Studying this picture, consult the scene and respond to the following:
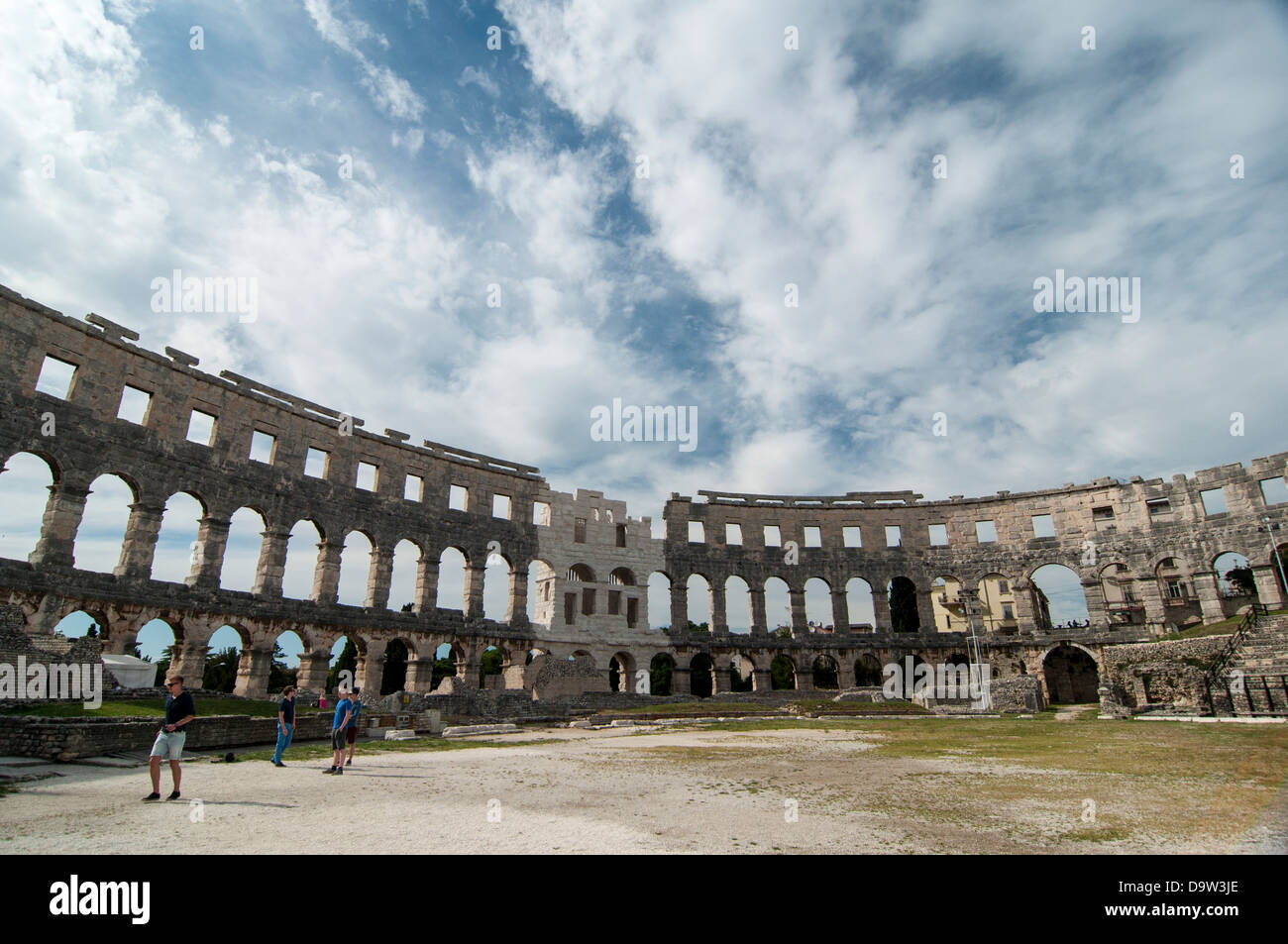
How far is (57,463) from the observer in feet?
77.2

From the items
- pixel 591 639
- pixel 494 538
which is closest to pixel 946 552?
pixel 591 639

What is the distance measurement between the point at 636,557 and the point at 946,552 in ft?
65.1

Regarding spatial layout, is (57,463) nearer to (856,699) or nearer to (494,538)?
(494,538)

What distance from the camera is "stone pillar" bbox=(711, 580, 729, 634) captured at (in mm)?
40375

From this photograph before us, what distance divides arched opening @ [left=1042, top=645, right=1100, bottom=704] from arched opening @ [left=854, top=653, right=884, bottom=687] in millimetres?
9924

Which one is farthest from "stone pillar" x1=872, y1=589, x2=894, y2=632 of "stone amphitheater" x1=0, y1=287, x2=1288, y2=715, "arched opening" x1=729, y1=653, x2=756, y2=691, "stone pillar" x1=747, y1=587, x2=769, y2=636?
"arched opening" x1=729, y1=653, x2=756, y2=691

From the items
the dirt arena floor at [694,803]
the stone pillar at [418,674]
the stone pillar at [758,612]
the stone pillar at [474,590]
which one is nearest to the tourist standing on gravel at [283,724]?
the dirt arena floor at [694,803]

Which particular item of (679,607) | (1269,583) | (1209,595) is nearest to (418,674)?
(679,607)

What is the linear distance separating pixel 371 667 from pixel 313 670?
2.68 meters

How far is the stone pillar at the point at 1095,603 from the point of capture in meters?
37.8

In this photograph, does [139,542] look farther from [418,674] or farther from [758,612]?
[758,612]

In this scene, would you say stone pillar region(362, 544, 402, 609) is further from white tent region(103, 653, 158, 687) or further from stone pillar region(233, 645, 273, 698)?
white tent region(103, 653, 158, 687)

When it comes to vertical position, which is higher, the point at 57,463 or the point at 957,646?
the point at 57,463
